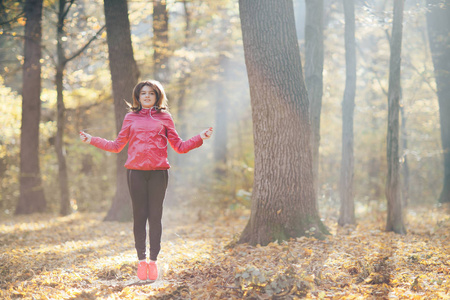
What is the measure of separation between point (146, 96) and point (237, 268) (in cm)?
207

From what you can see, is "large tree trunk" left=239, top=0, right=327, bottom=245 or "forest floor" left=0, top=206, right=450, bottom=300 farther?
"large tree trunk" left=239, top=0, right=327, bottom=245

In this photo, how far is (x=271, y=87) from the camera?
17.5 ft

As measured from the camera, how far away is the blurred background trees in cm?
1099

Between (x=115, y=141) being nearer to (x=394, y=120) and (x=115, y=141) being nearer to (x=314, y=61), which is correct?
(x=314, y=61)

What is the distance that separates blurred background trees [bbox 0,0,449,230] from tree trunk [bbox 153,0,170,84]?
0.05 meters

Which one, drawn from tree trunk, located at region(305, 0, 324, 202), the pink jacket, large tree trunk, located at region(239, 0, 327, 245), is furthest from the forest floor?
tree trunk, located at region(305, 0, 324, 202)

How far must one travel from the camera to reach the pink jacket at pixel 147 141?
13.9ft

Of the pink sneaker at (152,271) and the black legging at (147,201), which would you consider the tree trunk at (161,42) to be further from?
the pink sneaker at (152,271)

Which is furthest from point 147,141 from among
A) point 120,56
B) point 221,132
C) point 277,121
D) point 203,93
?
point 203,93

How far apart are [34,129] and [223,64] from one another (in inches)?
253

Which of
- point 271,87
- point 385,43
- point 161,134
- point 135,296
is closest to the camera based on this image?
point 135,296

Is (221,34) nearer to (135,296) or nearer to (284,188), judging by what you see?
(284,188)

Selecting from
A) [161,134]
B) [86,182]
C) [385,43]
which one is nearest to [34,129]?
[86,182]

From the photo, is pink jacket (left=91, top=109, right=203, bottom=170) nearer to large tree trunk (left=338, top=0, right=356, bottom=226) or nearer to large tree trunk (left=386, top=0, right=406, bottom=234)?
large tree trunk (left=386, top=0, right=406, bottom=234)
